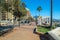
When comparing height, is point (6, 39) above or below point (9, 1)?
below

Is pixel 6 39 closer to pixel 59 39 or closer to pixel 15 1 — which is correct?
pixel 59 39

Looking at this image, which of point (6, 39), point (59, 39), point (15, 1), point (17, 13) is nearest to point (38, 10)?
point (17, 13)

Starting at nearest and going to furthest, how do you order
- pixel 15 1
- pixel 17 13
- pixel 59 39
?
pixel 59 39 → pixel 15 1 → pixel 17 13

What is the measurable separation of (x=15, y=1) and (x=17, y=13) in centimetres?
→ 938

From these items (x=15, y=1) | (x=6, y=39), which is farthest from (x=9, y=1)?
(x=6, y=39)

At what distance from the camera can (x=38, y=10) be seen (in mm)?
130875

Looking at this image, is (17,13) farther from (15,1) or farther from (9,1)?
(9,1)

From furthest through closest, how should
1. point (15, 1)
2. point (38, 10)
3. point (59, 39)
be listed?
point (38, 10), point (15, 1), point (59, 39)

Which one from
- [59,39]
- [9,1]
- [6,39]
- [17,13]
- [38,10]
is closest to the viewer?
[59,39]

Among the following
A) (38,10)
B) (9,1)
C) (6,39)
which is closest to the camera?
(6,39)

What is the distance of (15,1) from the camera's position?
3191 centimetres

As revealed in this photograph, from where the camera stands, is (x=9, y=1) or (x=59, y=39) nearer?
(x=59, y=39)

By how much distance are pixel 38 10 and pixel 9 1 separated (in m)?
103

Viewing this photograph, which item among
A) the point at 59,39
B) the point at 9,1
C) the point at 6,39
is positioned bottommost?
the point at 6,39
